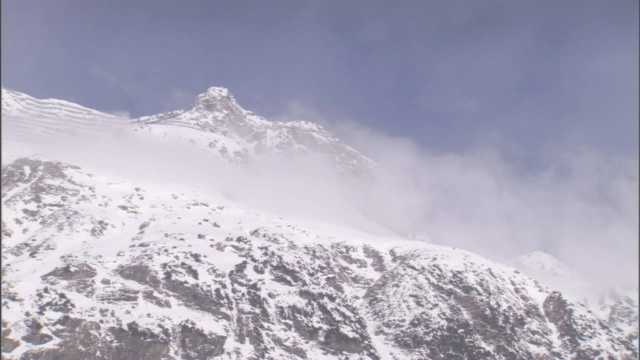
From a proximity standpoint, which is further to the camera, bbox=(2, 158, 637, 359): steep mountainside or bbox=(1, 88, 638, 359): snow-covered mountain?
bbox=(2, 158, 637, 359): steep mountainside

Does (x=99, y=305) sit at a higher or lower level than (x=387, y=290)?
lower

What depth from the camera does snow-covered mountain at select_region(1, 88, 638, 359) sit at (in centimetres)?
11925

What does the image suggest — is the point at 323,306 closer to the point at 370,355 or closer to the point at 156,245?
the point at 370,355

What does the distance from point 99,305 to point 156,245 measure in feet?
126

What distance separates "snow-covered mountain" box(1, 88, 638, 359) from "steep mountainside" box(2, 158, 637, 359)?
1.25 ft

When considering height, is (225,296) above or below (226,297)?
above

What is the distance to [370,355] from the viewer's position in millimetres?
144875

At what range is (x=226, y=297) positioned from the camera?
145375 millimetres

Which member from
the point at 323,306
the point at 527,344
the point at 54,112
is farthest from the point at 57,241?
the point at 527,344

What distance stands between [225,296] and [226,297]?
41 centimetres

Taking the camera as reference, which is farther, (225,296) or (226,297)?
(225,296)

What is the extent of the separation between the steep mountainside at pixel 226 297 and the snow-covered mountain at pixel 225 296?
381 millimetres

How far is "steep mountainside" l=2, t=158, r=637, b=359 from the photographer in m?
119

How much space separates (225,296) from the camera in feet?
478
